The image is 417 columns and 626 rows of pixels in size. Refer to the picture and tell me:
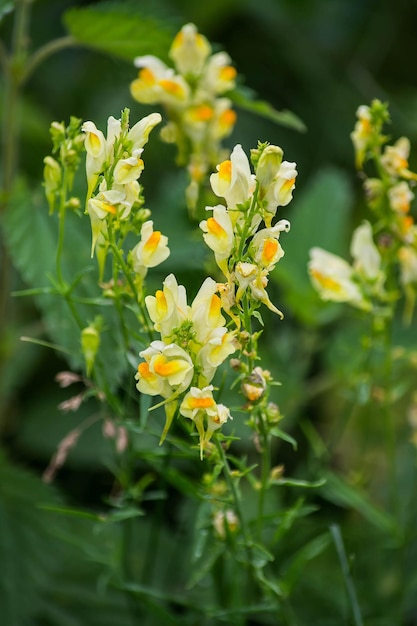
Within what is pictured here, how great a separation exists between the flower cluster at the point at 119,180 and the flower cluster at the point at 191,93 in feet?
0.76

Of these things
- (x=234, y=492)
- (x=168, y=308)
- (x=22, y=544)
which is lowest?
(x=22, y=544)

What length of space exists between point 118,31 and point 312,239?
35cm

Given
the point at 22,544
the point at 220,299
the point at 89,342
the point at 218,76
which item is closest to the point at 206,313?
the point at 220,299

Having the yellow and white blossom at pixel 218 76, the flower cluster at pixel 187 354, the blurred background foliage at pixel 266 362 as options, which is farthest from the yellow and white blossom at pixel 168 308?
the yellow and white blossom at pixel 218 76

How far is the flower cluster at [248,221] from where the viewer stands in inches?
19.1

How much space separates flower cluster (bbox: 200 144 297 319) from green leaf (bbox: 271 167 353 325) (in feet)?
1.55

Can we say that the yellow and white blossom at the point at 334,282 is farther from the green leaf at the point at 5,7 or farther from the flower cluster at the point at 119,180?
the green leaf at the point at 5,7

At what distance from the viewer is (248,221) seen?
0.49 metres

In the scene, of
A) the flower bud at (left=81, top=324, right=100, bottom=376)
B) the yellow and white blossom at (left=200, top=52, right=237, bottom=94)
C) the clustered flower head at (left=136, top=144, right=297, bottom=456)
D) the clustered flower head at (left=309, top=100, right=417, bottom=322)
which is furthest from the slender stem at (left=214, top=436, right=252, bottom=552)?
the yellow and white blossom at (left=200, top=52, right=237, bottom=94)

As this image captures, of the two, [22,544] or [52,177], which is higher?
[52,177]

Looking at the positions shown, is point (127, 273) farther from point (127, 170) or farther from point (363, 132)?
point (363, 132)

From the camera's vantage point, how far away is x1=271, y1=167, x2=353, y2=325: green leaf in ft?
3.28

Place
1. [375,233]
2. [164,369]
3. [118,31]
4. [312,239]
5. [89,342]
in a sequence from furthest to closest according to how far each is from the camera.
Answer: [312,239]
[118,31]
[375,233]
[89,342]
[164,369]

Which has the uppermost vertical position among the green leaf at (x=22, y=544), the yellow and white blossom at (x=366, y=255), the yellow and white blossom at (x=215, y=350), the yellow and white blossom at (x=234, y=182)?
the yellow and white blossom at (x=234, y=182)
